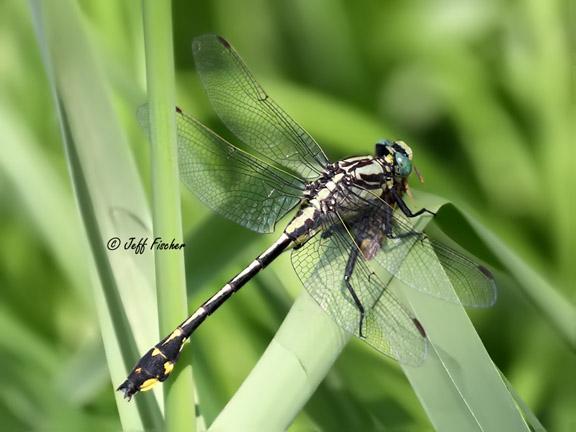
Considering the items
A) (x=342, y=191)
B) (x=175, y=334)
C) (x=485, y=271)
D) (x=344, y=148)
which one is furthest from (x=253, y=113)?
(x=175, y=334)

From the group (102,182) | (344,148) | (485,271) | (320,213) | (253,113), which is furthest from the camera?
(344,148)

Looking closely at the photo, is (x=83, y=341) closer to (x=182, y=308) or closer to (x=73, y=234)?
(x=73, y=234)

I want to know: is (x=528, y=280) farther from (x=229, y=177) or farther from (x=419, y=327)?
(x=229, y=177)

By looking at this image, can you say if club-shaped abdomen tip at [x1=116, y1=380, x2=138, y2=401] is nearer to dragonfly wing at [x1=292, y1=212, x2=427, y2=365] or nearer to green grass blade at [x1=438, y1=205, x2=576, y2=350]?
dragonfly wing at [x1=292, y1=212, x2=427, y2=365]

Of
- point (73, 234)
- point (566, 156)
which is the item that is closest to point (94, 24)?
point (73, 234)

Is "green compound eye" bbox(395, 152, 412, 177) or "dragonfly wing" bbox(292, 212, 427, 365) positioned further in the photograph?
"green compound eye" bbox(395, 152, 412, 177)

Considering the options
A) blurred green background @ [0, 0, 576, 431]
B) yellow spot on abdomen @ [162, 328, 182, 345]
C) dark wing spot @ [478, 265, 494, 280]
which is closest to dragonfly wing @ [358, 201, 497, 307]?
dark wing spot @ [478, 265, 494, 280]
